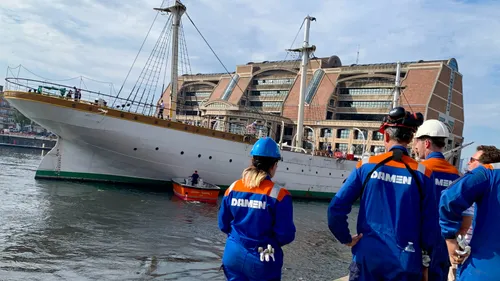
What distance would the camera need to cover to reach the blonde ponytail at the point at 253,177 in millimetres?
3451

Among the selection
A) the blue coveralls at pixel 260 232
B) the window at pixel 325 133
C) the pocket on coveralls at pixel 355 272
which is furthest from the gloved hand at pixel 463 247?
the window at pixel 325 133

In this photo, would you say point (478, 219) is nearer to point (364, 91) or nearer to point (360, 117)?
point (364, 91)

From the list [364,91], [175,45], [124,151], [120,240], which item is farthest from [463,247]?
[364,91]

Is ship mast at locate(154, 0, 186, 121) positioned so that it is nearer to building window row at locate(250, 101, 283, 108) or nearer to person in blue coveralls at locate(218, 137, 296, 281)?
person in blue coveralls at locate(218, 137, 296, 281)

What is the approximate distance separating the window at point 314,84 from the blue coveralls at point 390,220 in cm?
6402

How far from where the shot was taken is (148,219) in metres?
15.2

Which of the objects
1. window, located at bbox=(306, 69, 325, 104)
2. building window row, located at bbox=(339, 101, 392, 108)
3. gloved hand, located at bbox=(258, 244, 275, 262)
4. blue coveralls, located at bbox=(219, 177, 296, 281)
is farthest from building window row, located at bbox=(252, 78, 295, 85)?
gloved hand, located at bbox=(258, 244, 275, 262)

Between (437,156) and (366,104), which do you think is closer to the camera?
(437,156)

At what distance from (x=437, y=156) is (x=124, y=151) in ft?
69.8

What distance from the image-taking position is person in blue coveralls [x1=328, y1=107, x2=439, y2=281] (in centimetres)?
304

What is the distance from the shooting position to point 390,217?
309 cm

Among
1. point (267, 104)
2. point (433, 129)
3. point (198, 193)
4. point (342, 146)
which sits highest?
point (267, 104)

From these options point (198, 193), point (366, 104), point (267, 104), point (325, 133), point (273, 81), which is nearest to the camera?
point (198, 193)

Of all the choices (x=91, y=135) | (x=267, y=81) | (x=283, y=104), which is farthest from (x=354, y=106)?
(x=91, y=135)
